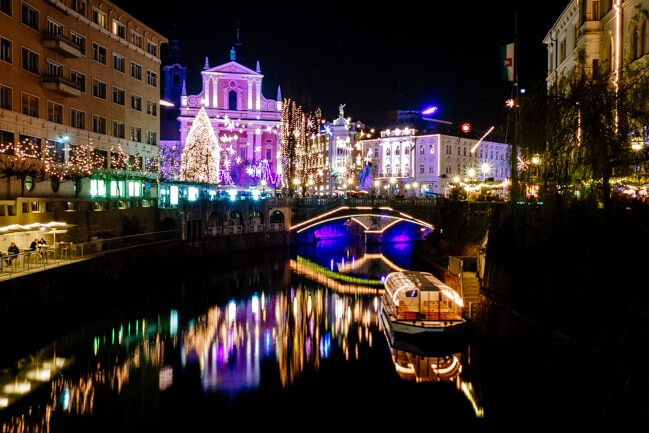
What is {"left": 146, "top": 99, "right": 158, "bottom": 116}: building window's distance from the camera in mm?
68625

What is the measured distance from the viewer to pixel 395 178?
123188mm

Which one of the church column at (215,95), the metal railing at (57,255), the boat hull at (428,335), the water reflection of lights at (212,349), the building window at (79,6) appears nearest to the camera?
the water reflection of lights at (212,349)

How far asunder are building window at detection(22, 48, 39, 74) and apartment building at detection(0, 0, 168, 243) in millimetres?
75

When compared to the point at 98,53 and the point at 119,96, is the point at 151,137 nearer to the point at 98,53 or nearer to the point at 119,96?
the point at 119,96

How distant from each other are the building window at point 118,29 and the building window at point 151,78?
5.99 meters

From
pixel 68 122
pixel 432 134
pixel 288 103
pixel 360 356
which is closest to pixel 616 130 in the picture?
pixel 360 356

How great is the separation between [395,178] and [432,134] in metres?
11.1

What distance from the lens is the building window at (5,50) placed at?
145 ft

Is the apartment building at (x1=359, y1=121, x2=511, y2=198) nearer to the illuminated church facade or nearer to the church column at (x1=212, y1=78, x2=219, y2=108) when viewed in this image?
the illuminated church facade

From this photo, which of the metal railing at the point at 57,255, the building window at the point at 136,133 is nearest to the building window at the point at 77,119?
the building window at the point at 136,133

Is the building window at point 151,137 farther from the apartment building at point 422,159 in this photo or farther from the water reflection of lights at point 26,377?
the apartment building at point 422,159

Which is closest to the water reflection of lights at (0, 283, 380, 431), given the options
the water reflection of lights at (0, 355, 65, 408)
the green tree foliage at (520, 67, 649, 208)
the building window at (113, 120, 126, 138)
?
the water reflection of lights at (0, 355, 65, 408)

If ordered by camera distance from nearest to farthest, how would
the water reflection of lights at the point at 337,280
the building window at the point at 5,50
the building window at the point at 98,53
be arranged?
1. the building window at the point at 5,50
2. the water reflection of lights at the point at 337,280
3. the building window at the point at 98,53

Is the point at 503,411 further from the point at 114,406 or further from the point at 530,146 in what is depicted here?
the point at 114,406
